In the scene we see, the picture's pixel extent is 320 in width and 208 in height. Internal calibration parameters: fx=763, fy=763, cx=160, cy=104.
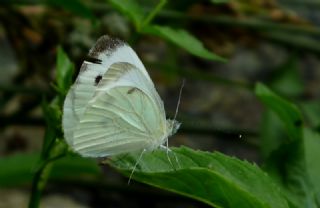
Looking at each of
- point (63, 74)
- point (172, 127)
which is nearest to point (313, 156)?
point (172, 127)

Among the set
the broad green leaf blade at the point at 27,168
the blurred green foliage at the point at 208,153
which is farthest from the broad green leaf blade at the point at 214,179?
the broad green leaf blade at the point at 27,168

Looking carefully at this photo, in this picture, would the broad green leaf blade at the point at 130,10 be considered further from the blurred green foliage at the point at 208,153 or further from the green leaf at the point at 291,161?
the green leaf at the point at 291,161

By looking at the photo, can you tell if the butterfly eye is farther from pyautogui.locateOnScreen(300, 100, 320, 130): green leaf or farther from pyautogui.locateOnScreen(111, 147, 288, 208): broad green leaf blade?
pyautogui.locateOnScreen(300, 100, 320, 130): green leaf

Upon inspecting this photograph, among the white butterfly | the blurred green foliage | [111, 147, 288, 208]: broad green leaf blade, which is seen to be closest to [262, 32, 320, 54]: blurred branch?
the blurred green foliage

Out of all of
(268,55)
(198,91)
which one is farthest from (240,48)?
(198,91)

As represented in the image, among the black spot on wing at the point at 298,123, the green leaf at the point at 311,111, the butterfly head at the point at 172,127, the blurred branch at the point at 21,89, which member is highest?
the black spot on wing at the point at 298,123

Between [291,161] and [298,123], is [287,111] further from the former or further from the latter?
[291,161]

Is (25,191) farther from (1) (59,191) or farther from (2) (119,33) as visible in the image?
(2) (119,33)
